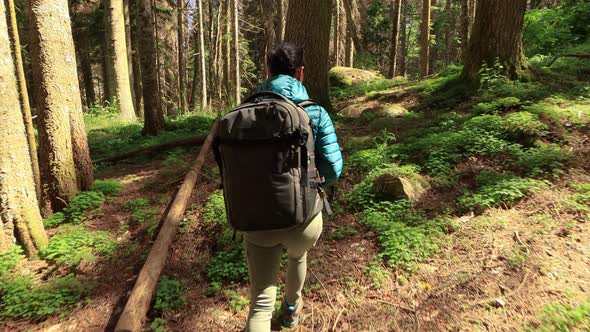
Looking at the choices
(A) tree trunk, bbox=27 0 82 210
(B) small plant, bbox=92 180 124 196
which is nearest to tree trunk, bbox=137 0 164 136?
(B) small plant, bbox=92 180 124 196

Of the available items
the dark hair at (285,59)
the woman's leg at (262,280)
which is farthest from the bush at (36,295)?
the dark hair at (285,59)

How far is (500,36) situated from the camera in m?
7.27

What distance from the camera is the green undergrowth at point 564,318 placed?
105 inches

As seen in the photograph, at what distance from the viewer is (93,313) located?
11.2 ft

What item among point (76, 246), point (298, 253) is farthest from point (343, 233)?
point (76, 246)

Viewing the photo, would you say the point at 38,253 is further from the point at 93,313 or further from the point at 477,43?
the point at 477,43

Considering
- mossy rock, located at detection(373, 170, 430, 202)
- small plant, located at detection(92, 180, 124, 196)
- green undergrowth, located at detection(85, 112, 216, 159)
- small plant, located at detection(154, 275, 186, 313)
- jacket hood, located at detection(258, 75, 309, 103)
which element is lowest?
small plant, located at detection(154, 275, 186, 313)

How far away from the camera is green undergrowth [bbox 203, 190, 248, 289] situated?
3939 millimetres

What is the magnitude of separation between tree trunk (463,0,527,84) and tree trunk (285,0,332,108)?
10.4ft

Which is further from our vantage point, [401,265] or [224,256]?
[224,256]

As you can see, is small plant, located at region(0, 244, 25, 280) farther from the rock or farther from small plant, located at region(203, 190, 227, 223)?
the rock

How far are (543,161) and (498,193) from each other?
0.97 metres

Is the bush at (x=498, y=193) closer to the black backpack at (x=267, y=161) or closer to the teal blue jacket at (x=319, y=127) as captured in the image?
the teal blue jacket at (x=319, y=127)

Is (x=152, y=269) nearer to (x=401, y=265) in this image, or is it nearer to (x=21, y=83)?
(x=401, y=265)
